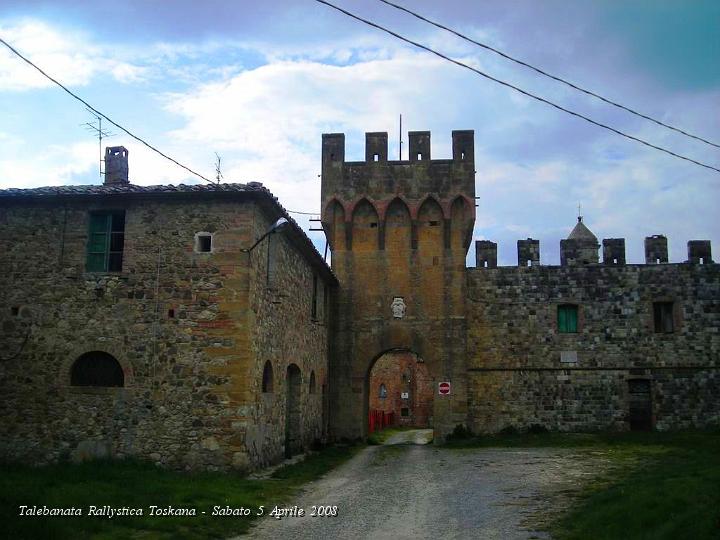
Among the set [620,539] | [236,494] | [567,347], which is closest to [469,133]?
[567,347]

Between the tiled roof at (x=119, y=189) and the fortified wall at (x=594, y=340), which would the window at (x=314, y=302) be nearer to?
the fortified wall at (x=594, y=340)

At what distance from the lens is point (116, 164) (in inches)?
709

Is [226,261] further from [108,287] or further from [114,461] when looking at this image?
[114,461]

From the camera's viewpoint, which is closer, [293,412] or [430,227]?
[293,412]

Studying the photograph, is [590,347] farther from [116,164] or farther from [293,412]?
[116,164]

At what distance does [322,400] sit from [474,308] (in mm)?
6127

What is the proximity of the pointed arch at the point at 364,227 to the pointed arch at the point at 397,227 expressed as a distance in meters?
0.42

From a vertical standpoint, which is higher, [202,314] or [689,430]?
[202,314]

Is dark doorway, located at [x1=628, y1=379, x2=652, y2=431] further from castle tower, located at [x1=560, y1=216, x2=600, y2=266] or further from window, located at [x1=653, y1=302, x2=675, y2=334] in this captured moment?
castle tower, located at [x1=560, y1=216, x2=600, y2=266]

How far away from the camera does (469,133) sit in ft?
82.7

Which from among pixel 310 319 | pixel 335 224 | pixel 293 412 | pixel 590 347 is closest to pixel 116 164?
pixel 310 319

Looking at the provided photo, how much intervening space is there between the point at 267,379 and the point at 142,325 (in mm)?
3124

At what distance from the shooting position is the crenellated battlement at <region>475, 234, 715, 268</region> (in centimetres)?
2453

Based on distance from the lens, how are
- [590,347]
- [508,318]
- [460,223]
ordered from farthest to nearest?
[460,223] → [508,318] → [590,347]
